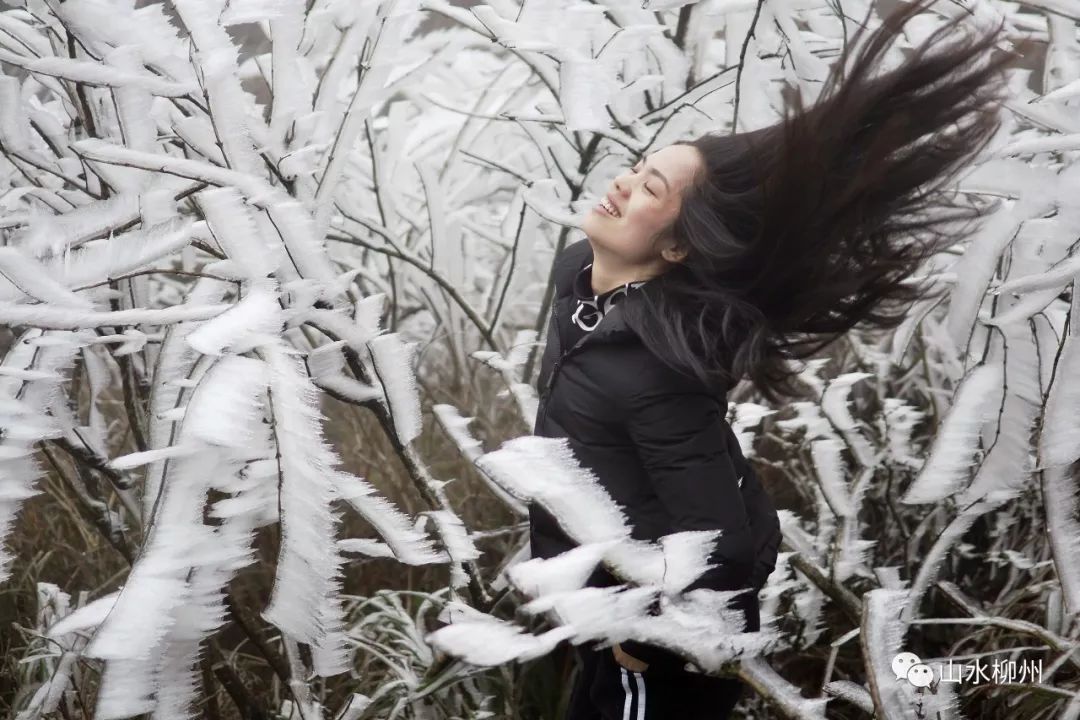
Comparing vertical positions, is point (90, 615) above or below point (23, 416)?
below

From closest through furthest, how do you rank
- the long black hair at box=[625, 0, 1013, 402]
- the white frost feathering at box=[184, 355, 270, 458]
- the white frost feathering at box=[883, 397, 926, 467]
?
the white frost feathering at box=[184, 355, 270, 458] < the long black hair at box=[625, 0, 1013, 402] < the white frost feathering at box=[883, 397, 926, 467]

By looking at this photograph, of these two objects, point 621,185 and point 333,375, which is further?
point 621,185

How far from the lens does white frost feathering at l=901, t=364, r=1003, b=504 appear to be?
1026 mm

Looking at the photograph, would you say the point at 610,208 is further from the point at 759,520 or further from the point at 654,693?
the point at 654,693

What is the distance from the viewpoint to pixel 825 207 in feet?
3.38

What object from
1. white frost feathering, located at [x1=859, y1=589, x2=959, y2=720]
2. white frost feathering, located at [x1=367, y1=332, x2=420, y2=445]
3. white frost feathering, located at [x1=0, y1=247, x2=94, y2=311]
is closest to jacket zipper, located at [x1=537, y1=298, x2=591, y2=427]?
white frost feathering, located at [x1=367, y1=332, x2=420, y2=445]

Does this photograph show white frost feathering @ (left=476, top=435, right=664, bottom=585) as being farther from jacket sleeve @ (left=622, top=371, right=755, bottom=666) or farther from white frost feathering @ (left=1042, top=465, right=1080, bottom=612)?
white frost feathering @ (left=1042, top=465, right=1080, bottom=612)

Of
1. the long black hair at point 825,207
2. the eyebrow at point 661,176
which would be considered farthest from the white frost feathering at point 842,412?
the eyebrow at point 661,176

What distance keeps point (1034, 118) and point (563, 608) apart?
1023 mm

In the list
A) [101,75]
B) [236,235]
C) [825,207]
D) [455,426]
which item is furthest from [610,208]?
[101,75]

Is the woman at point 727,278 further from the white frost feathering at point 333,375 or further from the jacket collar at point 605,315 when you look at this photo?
the white frost feathering at point 333,375

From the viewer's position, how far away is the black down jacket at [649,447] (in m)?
1.04

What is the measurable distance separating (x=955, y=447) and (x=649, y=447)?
0.34 metres

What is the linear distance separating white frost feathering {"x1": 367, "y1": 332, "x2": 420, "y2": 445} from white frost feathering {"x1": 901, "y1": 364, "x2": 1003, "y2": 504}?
0.57 m
